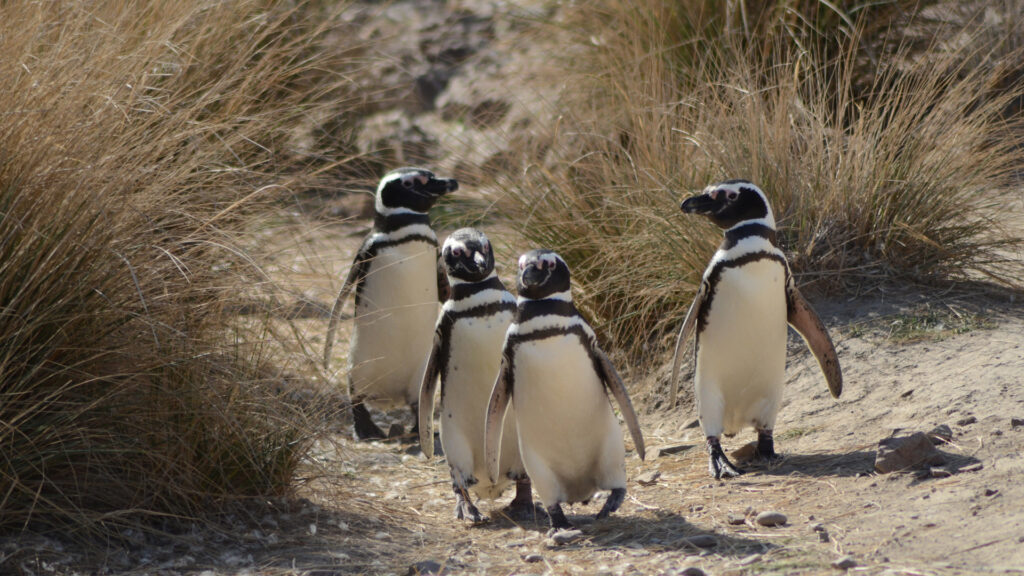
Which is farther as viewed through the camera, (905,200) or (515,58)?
(515,58)

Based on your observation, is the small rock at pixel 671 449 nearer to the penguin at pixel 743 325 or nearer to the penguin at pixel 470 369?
the penguin at pixel 743 325

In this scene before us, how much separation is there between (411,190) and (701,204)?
1.31m

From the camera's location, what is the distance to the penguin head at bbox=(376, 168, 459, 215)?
14.2 feet

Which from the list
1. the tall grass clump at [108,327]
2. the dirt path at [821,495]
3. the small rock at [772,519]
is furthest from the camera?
the small rock at [772,519]

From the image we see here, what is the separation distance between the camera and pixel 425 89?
912cm

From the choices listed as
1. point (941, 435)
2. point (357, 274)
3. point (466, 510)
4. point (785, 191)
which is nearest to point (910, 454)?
point (941, 435)

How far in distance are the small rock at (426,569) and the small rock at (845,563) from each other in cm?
93

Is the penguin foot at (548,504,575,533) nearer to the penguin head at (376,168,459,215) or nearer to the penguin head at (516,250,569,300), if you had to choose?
the penguin head at (516,250,569,300)

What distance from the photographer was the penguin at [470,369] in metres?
3.38

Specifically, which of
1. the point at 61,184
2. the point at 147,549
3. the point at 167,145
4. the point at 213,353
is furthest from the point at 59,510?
the point at 167,145

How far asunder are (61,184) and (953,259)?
3.23 metres

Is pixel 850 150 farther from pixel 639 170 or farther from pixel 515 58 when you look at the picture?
pixel 515 58

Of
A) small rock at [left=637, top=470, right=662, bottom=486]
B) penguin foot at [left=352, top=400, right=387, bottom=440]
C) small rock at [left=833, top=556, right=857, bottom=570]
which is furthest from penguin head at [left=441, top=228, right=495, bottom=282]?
small rock at [left=833, top=556, right=857, bottom=570]

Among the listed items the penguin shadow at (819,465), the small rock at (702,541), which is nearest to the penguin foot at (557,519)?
the small rock at (702,541)
